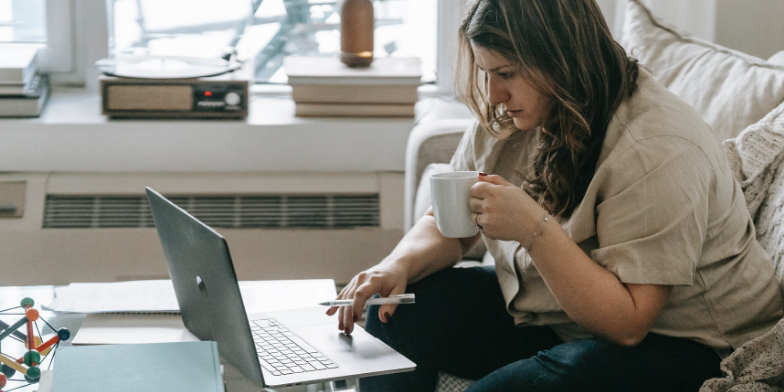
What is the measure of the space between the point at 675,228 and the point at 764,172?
0.33m

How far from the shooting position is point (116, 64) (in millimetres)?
2037

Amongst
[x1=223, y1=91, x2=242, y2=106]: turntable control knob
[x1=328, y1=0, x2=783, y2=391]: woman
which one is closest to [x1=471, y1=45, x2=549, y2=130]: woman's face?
[x1=328, y1=0, x2=783, y2=391]: woman

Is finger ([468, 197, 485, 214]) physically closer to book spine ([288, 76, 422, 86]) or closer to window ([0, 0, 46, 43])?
book spine ([288, 76, 422, 86])

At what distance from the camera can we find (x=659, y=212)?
1011 millimetres

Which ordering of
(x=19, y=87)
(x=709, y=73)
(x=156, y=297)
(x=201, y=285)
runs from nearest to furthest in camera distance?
(x=201, y=285)
(x=156, y=297)
(x=709, y=73)
(x=19, y=87)

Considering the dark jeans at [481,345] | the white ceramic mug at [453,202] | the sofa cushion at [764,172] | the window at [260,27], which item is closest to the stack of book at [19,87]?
the window at [260,27]

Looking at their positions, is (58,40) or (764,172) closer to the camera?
(764,172)

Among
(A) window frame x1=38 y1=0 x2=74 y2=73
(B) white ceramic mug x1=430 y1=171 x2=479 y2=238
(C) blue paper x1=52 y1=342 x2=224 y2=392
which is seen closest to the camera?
(C) blue paper x1=52 y1=342 x2=224 y2=392

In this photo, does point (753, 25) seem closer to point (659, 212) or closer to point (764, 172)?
point (764, 172)

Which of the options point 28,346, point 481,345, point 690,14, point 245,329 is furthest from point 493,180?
point 690,14

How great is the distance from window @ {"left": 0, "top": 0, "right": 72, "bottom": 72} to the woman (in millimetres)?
1454

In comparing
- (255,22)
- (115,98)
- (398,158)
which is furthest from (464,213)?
(255,22)

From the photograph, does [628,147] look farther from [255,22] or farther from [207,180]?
[255,22]

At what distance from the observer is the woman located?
40.0 inches
